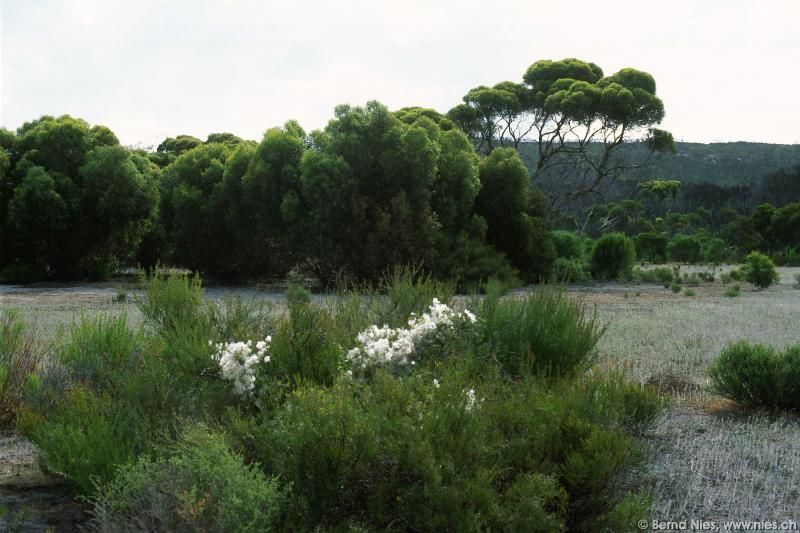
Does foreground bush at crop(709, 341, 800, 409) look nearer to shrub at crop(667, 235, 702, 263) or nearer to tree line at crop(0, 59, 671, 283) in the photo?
tree line at crop(0, 59, 671, 283)

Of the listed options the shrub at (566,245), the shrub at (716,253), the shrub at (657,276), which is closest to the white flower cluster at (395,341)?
the shrub at (657,276)

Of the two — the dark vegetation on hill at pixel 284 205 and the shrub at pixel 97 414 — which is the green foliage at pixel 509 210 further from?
the shrub at pixel 97 414

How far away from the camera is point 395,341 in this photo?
493 centimetres

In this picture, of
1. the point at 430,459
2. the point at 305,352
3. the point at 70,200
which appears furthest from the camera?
the point at 70,200

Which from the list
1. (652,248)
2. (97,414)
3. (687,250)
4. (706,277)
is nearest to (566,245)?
(706,277)

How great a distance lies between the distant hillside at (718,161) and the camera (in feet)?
242

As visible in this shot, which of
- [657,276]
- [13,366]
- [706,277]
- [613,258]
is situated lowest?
[706,277]

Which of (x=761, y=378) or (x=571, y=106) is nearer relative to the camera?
(x=761, y=378)

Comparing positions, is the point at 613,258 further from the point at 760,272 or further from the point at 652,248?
the point at 652,248

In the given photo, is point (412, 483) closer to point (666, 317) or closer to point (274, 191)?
point (666, 317)

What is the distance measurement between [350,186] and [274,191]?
2.55 meters

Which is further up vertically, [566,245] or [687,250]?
[566,245]

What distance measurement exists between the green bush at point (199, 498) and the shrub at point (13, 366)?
2494mm

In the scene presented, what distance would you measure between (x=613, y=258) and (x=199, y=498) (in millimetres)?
24329
